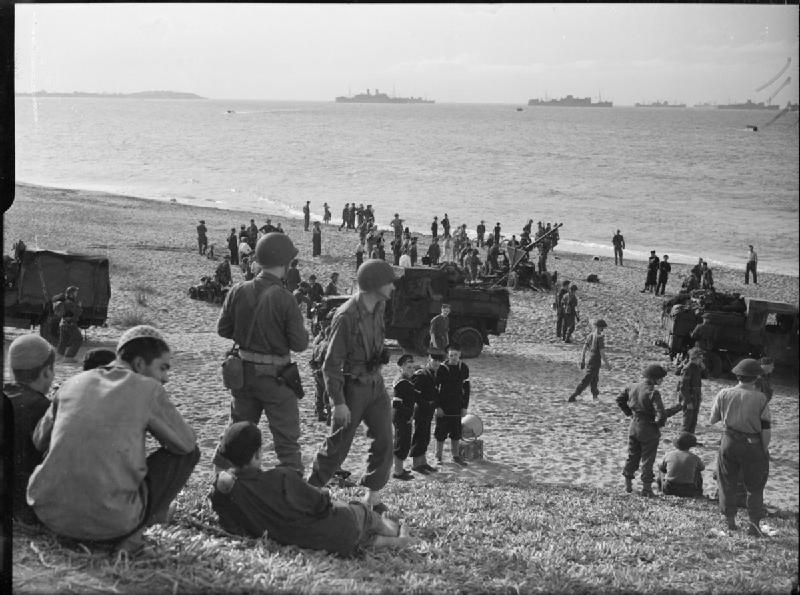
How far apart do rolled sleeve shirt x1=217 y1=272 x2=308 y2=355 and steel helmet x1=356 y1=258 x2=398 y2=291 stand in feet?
1.57

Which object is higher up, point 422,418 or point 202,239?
point 422,418

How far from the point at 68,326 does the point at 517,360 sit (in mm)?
8016

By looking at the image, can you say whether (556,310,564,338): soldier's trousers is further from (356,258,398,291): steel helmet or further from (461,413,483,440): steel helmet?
(356,258,398,291): steel helmet

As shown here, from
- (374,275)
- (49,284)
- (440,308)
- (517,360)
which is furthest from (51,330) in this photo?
(374,275)

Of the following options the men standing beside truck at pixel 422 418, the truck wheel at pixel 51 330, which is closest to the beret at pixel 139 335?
the men standing beside truck at pixel 422 418

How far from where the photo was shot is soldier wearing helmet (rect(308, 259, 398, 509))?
19.0ft

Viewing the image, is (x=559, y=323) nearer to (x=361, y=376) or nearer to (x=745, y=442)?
(x=745, y=442)

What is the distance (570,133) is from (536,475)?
456ft

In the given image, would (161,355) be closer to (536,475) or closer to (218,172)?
(536,475)

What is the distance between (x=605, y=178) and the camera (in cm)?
7862

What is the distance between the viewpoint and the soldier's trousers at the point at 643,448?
8516 mm

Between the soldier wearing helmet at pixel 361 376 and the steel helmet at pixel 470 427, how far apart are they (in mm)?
3885

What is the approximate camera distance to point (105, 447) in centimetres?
406

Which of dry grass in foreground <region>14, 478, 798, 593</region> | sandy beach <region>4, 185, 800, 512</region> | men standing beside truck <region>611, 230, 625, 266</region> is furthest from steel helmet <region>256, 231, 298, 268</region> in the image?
men standing beside truck <region>611, 230, 625, 266</region>
